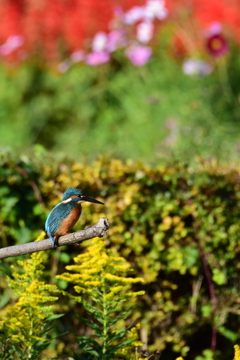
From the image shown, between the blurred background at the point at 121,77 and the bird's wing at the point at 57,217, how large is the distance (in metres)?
3.89

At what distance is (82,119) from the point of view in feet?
27.9

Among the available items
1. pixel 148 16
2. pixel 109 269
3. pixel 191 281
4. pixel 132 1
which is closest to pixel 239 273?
pixel 191 281

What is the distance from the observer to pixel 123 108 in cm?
846

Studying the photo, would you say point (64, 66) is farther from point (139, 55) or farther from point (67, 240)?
point (67, 240)

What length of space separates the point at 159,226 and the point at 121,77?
5.01 meters

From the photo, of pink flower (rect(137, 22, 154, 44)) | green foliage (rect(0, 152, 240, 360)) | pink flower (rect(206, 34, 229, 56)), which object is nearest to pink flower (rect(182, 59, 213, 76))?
pink flower (rect(206, 34, 229, 56))

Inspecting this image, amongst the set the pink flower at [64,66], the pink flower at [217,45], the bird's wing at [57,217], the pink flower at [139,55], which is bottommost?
the pink flower at [217,45]

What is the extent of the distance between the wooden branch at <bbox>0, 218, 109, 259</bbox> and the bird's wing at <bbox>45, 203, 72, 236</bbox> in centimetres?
5

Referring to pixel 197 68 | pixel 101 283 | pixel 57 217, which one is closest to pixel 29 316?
pixel 101 283

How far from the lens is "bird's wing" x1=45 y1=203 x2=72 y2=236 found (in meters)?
2.10

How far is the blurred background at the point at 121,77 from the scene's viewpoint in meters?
7.07

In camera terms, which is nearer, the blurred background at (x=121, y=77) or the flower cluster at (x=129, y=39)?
the blurred background at (x=121, y=77)

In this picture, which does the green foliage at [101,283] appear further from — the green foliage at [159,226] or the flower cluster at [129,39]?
the flower cluster at [129,39]

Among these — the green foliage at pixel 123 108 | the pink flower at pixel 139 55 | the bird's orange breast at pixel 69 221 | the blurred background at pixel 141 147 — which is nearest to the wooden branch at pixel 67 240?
the bird's orange breast at pixel 69 221
